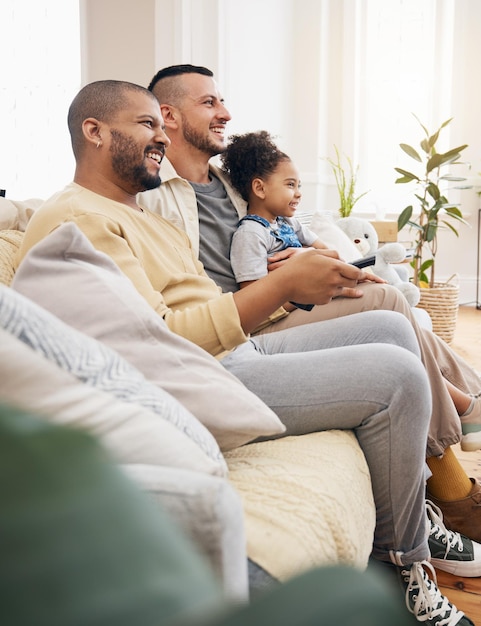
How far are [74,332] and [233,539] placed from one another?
10.3 inches

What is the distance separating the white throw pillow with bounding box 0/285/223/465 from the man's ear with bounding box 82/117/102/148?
3.04ft

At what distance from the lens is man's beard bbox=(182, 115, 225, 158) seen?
2031 millimetres

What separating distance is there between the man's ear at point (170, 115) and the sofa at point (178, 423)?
121 cm

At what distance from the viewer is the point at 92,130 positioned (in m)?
1.54

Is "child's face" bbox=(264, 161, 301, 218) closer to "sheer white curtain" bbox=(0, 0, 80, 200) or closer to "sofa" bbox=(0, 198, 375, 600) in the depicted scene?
"sofa" bbox=(0, 198, 375, 600)

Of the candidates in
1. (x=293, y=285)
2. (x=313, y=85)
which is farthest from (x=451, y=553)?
(x=313, y=85)

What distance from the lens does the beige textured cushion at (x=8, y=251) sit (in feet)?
4.32

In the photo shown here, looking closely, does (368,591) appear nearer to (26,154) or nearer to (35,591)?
(35,591)

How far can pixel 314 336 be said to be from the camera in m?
1.61

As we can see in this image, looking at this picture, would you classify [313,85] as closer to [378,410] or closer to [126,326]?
[378,410]

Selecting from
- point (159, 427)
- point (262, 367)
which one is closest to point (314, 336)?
point (262, 367)

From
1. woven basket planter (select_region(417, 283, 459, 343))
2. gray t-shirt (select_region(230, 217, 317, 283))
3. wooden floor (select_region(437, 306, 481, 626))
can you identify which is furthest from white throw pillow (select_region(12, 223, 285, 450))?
woven basket planter (select_region(417, 283, 459, 343))

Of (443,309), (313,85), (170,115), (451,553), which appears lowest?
(443,309)

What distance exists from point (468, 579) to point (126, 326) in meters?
1.04
